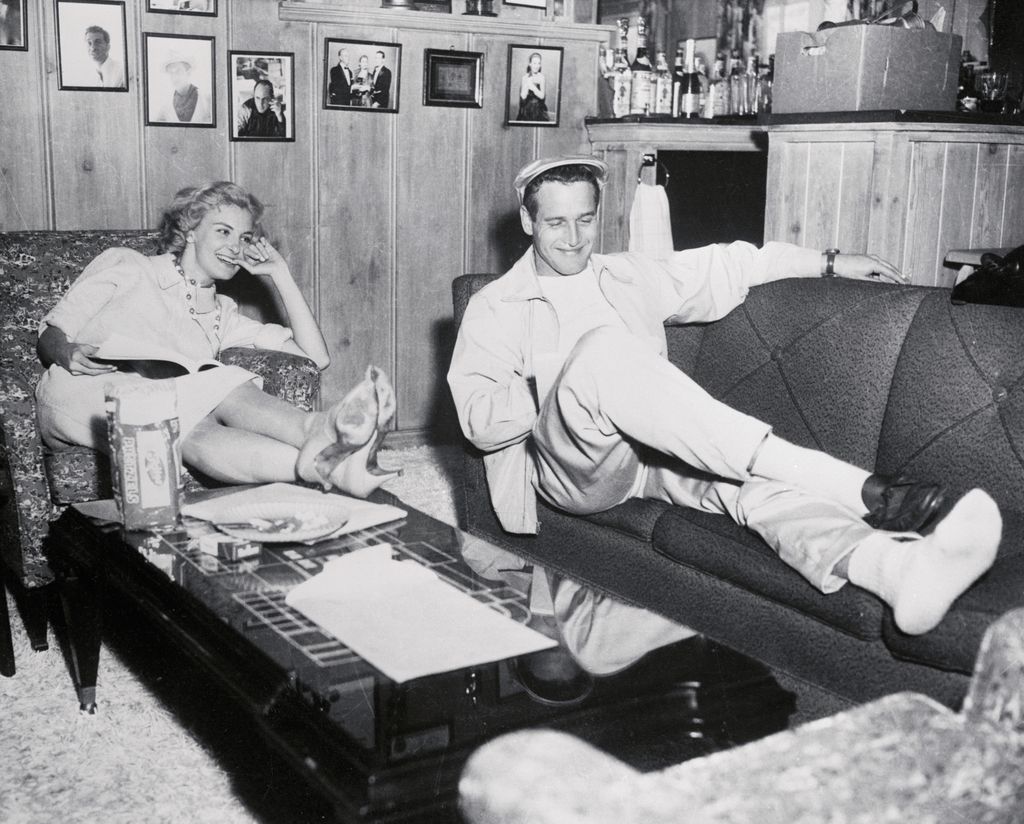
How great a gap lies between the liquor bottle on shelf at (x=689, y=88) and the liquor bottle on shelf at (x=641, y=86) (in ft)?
0.43

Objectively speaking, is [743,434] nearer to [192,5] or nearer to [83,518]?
[83,518]

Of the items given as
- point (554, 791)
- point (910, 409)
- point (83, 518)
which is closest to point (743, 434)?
point (910, 409)

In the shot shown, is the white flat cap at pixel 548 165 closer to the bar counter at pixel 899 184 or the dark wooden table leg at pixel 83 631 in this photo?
the bar counter at pixel 899 184

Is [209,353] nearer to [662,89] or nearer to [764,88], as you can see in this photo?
[662,89]

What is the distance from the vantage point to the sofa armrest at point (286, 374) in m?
2.79

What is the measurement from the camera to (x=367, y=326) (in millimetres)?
4125

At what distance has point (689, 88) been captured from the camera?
4293 millimetres

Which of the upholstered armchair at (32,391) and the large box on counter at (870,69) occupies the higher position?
the large box on counter at (870,69)

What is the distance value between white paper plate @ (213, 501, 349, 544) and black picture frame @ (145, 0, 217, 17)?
224 cm

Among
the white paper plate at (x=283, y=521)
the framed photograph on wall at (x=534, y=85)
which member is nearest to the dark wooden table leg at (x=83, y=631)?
the white paper plate at (x=283, y=521)

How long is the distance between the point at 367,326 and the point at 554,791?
11.6 feet

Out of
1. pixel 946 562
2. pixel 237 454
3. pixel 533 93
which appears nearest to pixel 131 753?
pixel 237 454

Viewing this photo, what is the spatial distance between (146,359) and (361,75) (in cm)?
171

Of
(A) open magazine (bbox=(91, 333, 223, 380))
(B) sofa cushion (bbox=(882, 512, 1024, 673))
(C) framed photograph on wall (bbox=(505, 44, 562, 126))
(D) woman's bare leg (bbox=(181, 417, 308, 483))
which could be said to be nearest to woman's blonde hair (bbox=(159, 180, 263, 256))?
(A) open magazine (bbox=(91, 333, 223, 380))
